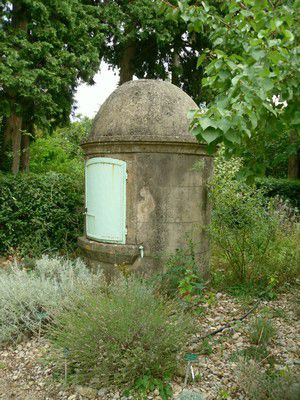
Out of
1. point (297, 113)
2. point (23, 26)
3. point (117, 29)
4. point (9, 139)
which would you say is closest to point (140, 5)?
point (117, 29)

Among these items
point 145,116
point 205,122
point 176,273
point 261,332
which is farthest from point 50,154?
point 205,122

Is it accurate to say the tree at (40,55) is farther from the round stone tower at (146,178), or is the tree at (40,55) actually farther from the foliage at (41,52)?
the round stone tower at (146,178)

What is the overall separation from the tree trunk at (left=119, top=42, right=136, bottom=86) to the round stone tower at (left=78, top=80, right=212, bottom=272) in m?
10.3

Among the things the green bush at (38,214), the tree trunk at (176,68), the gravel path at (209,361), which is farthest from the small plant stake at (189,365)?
the tree trunk at (176,68)

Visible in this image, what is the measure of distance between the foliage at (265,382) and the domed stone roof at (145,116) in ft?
10.3

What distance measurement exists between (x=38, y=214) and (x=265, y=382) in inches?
234

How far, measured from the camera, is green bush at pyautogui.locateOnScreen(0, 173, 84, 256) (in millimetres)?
7828

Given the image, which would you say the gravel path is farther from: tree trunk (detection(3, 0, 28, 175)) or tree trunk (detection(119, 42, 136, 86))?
tree trunk (detection(119, 42, 136, 86))

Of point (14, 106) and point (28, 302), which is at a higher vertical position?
point (14, 106)

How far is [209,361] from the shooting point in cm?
378

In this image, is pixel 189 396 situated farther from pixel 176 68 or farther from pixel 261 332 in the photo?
pixel 176 68

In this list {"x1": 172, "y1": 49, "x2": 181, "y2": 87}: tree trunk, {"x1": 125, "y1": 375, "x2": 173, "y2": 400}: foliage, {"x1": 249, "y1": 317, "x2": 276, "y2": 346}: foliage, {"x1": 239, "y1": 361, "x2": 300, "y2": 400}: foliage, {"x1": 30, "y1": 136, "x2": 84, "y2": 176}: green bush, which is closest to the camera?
{"x1": 239, "y1": 361, "x2": 300, "y2": 400}: foliage

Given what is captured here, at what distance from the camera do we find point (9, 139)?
13039mm

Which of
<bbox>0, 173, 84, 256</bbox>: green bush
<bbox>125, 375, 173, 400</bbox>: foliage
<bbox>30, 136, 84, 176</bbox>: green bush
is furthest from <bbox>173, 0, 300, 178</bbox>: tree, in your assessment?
<bbox>30, 136, 84, 176</bbox>: green bush
